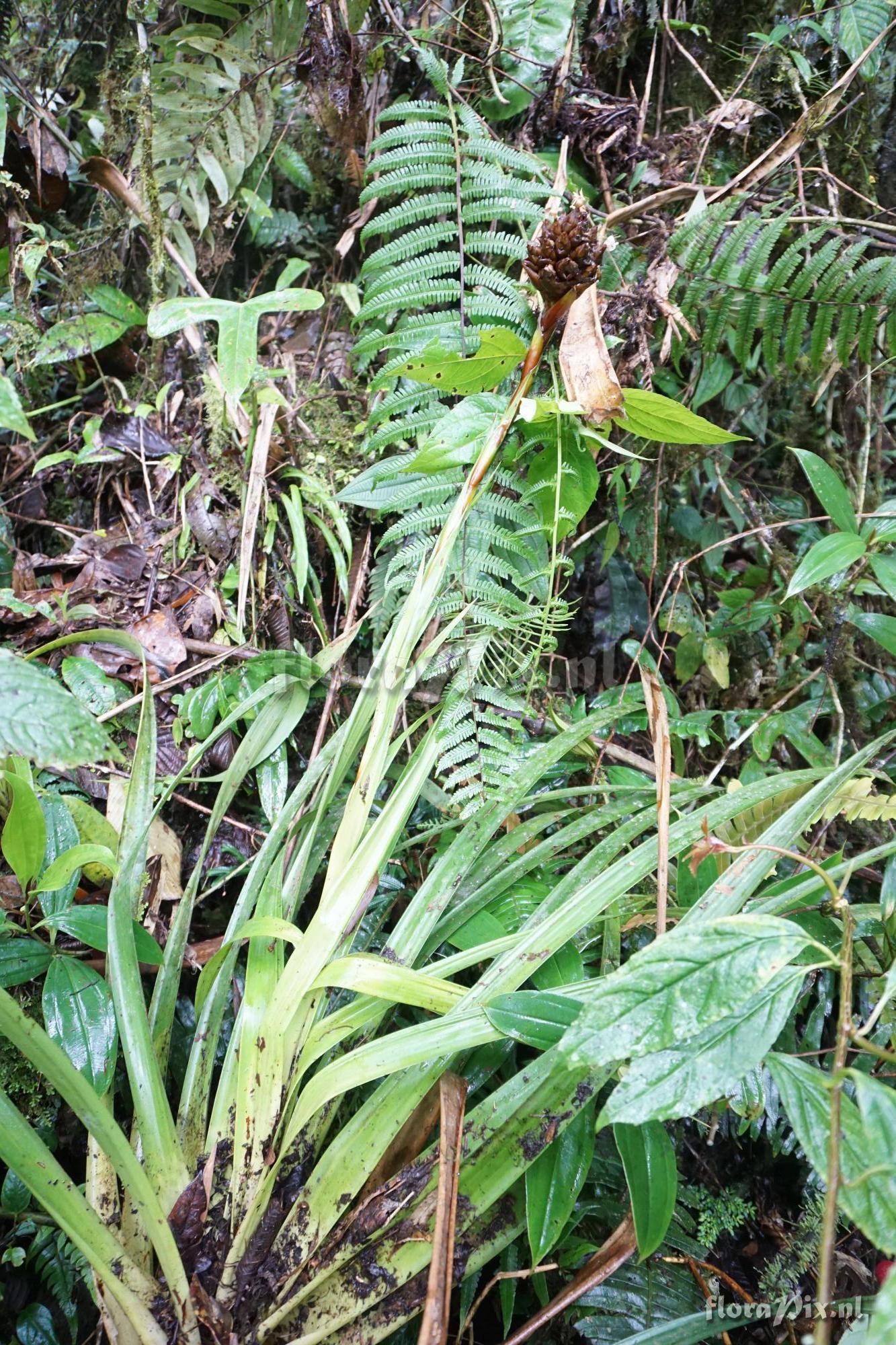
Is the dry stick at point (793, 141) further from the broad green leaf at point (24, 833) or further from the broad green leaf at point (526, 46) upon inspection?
the broad green leaf at point (24, 833)

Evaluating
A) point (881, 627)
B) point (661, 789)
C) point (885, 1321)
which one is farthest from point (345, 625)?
point (885, 1321)

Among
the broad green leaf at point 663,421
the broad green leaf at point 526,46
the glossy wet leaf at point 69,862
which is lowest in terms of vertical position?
the glossy wet leaf at point 69,862

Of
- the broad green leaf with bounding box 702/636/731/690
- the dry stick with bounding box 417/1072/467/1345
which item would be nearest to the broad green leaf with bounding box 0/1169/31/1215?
the dry stick with bounding box 417/1072/467/1345

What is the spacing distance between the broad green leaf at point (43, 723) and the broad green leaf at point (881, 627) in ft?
4.04

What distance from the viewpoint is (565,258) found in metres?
0.95

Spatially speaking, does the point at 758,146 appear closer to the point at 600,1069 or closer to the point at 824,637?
the point at 824,637

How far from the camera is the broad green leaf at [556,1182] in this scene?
0.84 meters

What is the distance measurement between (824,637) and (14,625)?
5.56 ft

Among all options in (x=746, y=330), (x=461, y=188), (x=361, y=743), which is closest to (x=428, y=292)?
(x=461, y=188)

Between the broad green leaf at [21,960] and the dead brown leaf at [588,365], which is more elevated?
the dead brown leaf at [588,365]

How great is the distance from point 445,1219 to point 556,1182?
159 millimetres

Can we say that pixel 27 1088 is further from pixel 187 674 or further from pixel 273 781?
pixel 187 674

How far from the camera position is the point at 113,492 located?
1.71 m

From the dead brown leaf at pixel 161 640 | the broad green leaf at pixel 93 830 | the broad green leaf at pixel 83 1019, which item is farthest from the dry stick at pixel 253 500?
the broad green leaf at pixel 83 1019
